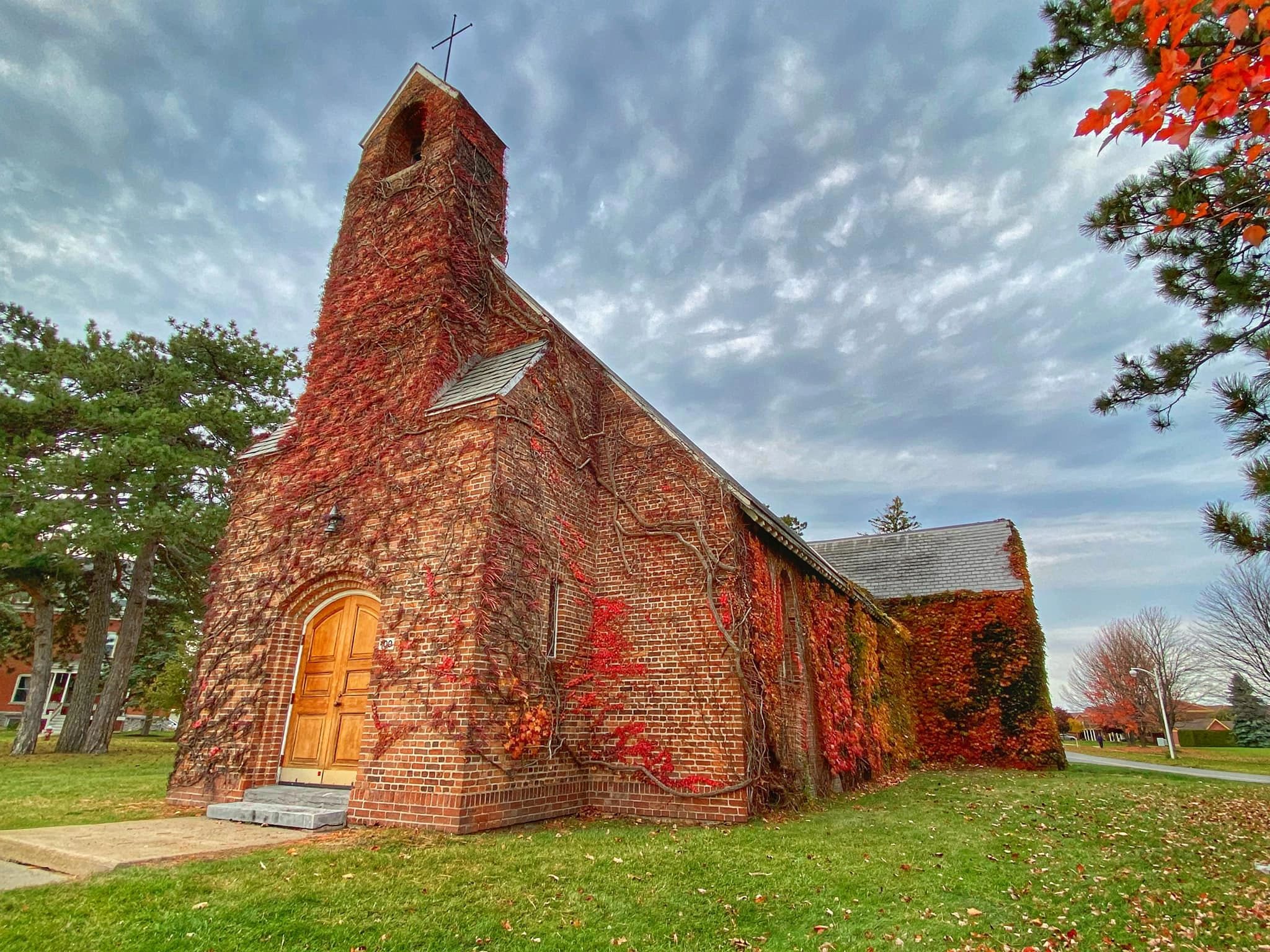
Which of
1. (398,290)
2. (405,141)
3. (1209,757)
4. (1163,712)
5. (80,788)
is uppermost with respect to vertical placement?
(405,141)

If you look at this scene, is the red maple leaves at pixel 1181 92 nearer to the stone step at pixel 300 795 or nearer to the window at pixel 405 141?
the stone step at pixel 300 795

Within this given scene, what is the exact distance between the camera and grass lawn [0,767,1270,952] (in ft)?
13.0

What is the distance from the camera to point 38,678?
17.9 meters

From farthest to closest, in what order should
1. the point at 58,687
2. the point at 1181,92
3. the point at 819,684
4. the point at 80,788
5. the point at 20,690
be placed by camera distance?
the point at 58,687, the point at 20,690, the point at 819,684, the point at 80,788, the point at 1181,92

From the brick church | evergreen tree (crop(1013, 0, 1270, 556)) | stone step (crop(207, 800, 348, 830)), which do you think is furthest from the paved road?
stone step (crop(207, 800, 348, 830))

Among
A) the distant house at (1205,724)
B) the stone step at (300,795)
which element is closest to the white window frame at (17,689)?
the stone step at (300,795)

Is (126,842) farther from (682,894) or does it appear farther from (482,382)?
(482,382)

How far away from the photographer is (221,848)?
218 inches

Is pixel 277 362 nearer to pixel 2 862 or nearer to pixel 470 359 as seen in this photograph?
pixel 470 359

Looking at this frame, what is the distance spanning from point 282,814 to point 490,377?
18.3ft

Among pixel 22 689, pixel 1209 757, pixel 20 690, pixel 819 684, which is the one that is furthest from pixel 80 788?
pixel 1209 757

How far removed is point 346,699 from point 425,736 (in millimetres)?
1830

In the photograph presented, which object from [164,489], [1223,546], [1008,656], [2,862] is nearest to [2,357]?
[164,489]

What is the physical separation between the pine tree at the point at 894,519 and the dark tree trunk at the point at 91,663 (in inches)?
1659
